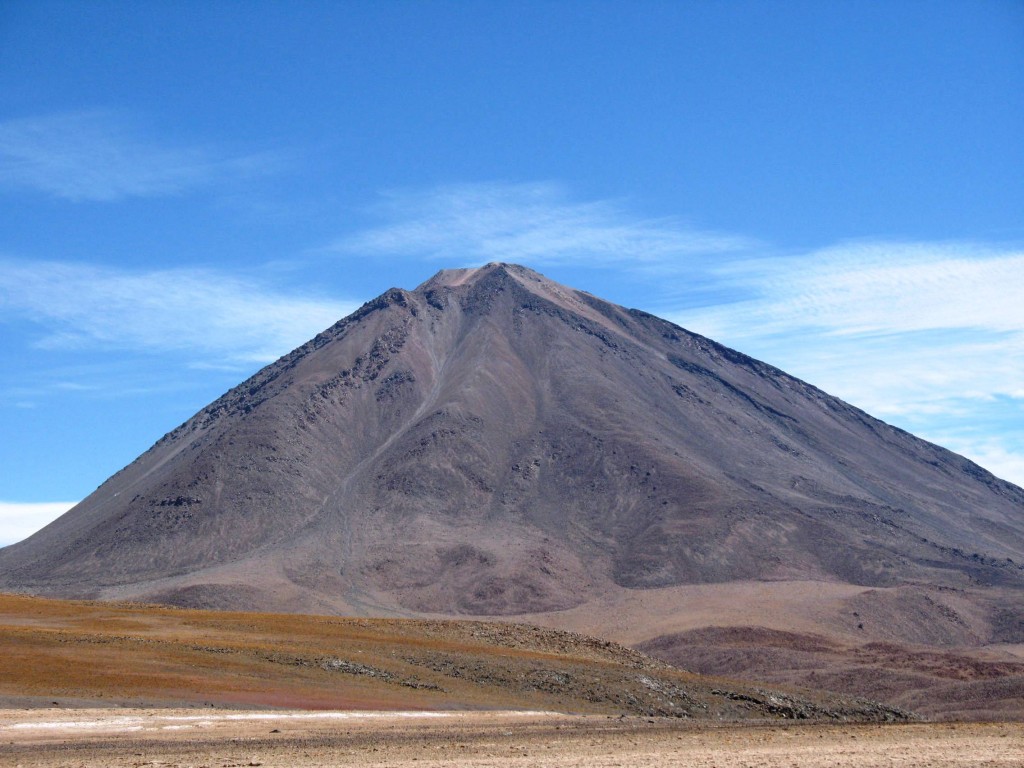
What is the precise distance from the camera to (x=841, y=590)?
133250mm

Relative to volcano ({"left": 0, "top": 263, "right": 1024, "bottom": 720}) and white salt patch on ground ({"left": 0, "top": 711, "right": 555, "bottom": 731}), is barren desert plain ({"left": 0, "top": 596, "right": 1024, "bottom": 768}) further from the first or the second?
volcano ({"left": 0, "top": 263, "right": 1024, "bottom": 720})

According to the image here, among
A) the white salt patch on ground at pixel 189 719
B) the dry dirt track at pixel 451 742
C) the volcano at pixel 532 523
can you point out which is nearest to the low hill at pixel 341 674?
the white salt patch on ground at pixel 189 719

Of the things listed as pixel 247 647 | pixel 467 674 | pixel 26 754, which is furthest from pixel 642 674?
pixel 26 754

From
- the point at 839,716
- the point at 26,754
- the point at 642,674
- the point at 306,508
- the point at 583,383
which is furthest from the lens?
the point at 583,383

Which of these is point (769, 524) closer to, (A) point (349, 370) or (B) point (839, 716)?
(A) point (349, 370)

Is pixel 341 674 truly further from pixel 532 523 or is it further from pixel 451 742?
pixel 532 523

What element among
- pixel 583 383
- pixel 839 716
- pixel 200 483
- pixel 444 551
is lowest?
pixel 839 716

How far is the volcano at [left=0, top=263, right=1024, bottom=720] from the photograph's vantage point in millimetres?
128875

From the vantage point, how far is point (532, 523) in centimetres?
15825

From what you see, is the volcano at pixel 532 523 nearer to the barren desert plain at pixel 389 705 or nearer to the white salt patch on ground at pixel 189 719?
the barren desert plain at pixel 389 705

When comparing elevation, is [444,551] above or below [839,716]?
above

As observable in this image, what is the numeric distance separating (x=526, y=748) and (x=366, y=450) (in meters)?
148

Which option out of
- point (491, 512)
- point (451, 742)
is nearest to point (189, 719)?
point (451, 742)

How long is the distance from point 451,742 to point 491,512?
12521 cm
